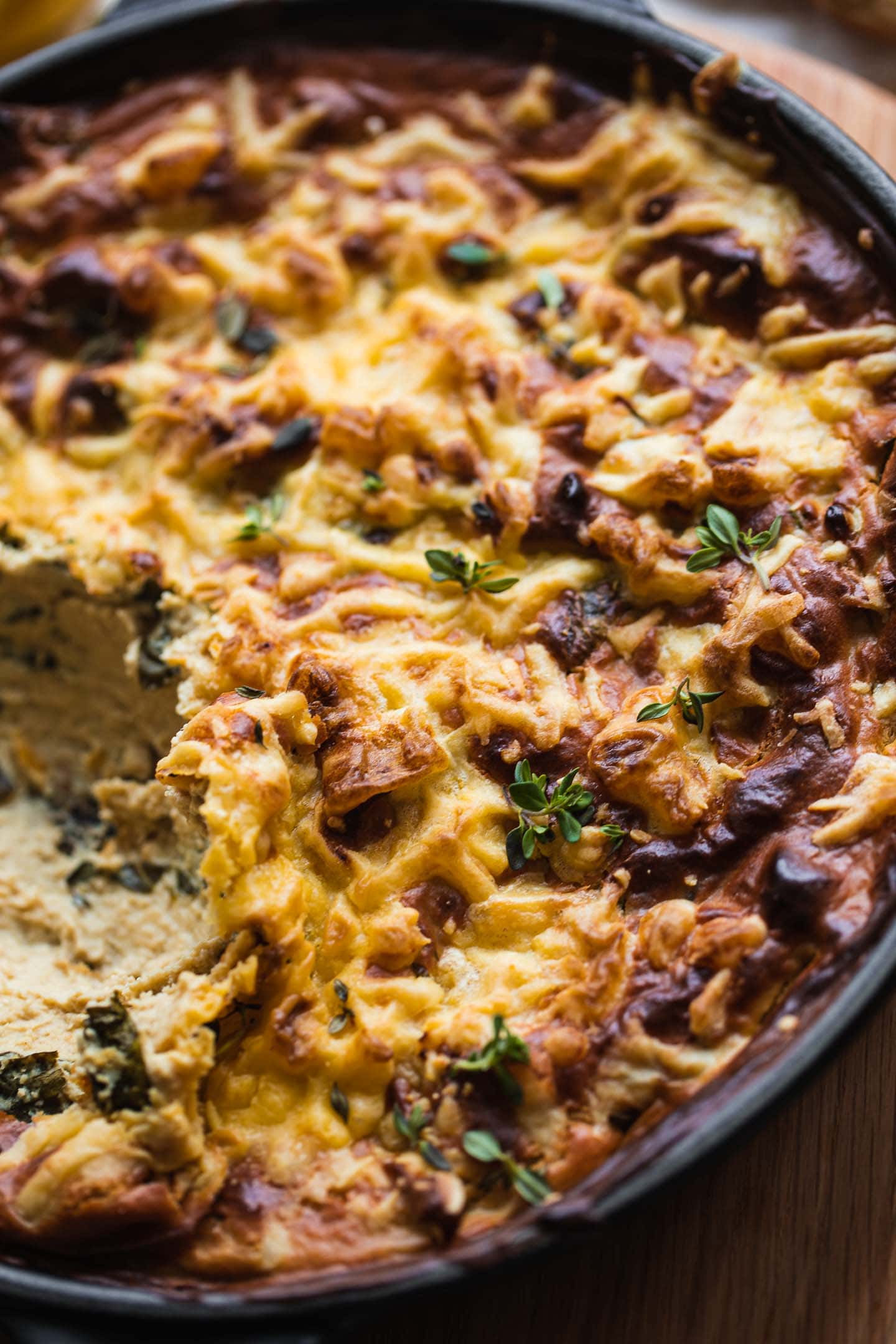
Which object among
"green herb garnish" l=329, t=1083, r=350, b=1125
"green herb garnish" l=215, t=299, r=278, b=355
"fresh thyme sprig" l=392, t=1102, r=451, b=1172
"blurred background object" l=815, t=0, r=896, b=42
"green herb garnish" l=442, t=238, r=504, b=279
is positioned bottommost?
"green herb garnish" l=329, t=1083, r=350, b=1125

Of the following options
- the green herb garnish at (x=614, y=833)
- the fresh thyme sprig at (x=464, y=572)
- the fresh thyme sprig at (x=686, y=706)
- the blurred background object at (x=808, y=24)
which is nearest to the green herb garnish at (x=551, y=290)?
the fresh thyme sprig at (x=464, y=572)

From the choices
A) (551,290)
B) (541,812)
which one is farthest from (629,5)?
(541,812)

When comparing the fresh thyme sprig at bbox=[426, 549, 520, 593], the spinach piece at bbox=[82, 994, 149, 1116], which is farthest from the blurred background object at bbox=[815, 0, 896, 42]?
the spinach piece at bbox=[82, 994, 149, 1116]

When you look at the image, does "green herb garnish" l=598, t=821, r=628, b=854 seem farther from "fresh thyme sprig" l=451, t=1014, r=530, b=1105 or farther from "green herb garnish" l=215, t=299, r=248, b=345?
"green herb garnish" l=215, t=299, r=248, b=345

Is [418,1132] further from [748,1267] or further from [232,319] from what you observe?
[232,319]

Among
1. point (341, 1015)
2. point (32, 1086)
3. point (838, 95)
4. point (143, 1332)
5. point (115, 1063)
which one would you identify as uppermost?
point (838, 95)

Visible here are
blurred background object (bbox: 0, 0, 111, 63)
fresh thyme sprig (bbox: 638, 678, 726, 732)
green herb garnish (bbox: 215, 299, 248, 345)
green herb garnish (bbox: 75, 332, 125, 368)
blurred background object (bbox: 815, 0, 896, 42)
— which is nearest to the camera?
fresh thyme sprig (bbox: 638, 678, 726, 732)

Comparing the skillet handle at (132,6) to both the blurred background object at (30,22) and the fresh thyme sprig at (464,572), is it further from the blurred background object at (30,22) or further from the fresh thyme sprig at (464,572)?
the fresh thyme sprig at (464,572)

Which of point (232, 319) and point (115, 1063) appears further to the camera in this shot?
point (232, 319)
